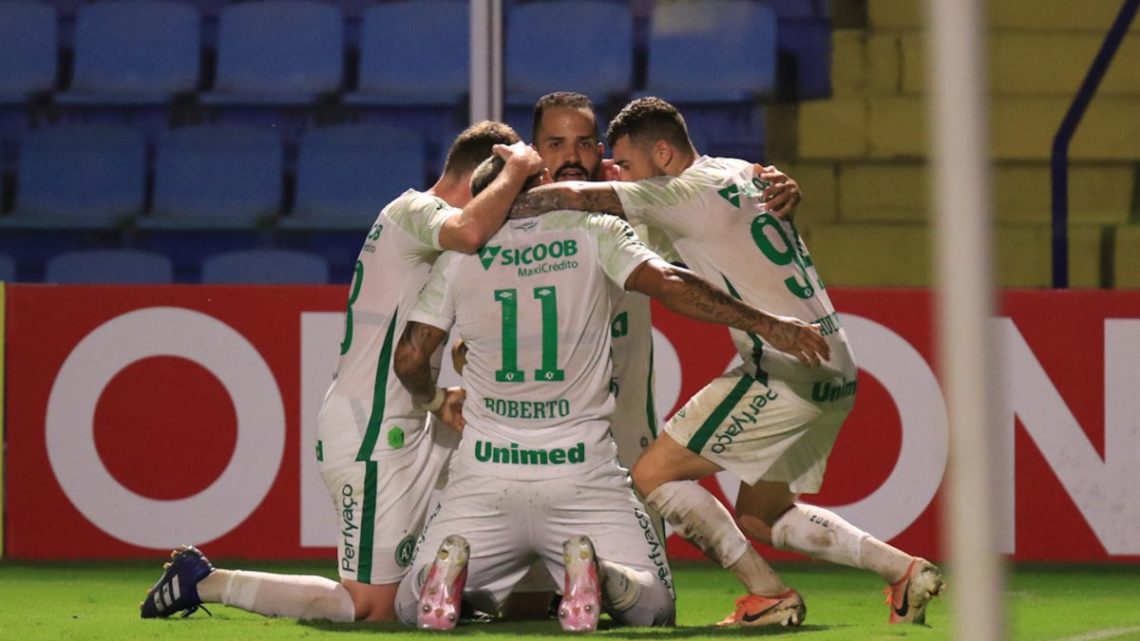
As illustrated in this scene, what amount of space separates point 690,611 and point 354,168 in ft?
14.0

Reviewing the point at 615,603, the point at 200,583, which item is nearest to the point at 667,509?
the point at 615,603

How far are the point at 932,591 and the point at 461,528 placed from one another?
3.90ft

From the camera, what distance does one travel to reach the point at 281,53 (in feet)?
30.5

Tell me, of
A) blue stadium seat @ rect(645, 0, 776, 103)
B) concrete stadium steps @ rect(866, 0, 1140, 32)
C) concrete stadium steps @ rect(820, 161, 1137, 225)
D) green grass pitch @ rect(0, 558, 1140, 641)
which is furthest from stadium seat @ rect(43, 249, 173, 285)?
concrete stadium steps @ rect(866, 0, 1140, 32)

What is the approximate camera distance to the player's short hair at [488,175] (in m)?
4.50

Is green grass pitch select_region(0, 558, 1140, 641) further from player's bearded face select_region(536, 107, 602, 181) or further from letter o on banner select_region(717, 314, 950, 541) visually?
player's bearded face select_region(536, 107, 602, 181)

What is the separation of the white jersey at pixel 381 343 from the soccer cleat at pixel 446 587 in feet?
1.90

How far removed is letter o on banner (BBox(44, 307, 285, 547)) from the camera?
6.52 metres

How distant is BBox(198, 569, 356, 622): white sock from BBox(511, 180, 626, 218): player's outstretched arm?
108 centimetres

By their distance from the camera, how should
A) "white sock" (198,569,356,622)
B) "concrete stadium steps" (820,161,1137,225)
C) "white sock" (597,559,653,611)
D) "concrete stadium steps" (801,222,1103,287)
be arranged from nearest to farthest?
"white sock" (597,559,653,611), "white sock" (198,569,356,622), "concrete stadium steps" (801,222,1103,287), "concrete stadium steps" (820,161,1137,225)

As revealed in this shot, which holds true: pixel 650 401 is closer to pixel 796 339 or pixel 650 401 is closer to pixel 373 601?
pixel 796 339

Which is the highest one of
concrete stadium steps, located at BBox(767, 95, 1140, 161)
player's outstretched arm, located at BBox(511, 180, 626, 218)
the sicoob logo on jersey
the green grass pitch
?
concrete stadium steps, located at BBox(767, 95, 1140, 161)

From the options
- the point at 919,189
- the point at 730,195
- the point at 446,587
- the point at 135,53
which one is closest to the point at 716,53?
the point at 919,189

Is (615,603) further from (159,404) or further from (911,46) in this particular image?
(911,46)
